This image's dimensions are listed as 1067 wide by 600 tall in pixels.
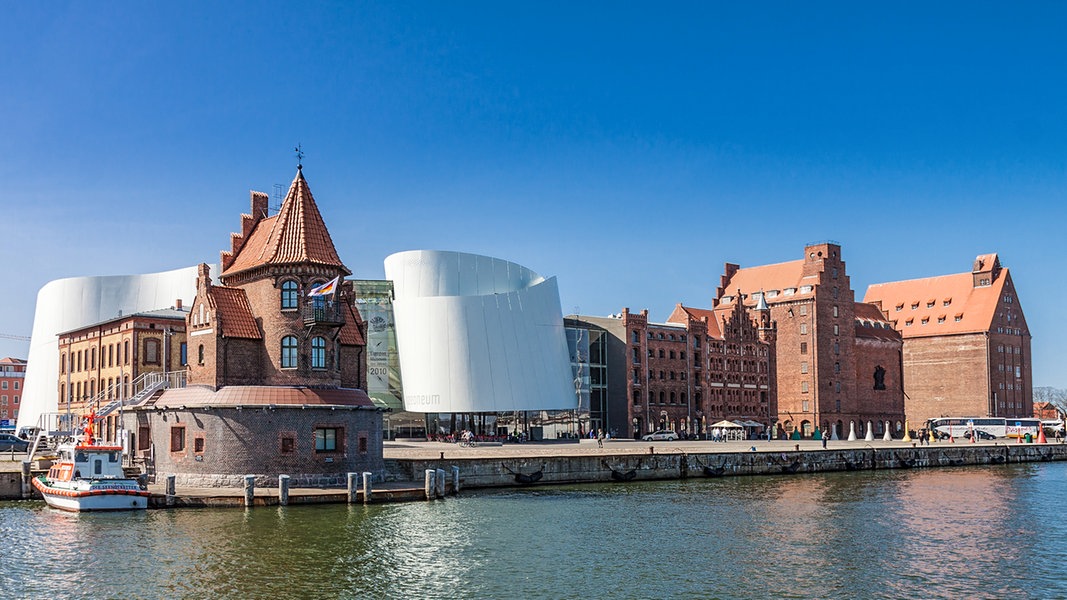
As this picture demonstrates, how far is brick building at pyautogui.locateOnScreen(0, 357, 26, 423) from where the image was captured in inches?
7215

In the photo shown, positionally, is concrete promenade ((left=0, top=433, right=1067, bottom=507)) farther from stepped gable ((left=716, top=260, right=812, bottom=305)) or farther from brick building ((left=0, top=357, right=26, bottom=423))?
Answer: brick building ((left=0, top=357, right=26, bottom=423))

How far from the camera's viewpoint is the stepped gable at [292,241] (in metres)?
53.2

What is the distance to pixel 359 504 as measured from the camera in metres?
48.4

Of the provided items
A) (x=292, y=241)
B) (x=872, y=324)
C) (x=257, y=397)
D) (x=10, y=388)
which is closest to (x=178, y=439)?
(x=257, y=397)

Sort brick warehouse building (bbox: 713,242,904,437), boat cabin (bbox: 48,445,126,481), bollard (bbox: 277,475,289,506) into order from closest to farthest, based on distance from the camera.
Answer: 1. bollard (bbox: 277,475,289,506)
2. boat cabin (bbox: 48,445,126,481)
3. brick warehouse building (bbox: 713,242,904,437)

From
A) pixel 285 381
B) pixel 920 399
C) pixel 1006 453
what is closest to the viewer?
pixel 285 381

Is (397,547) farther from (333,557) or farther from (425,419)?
(425,419)

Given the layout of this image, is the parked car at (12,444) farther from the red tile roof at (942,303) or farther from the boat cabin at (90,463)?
the red tile roof at (942,303)

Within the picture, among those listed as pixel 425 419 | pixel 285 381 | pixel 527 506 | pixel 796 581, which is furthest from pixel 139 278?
pixel 796 581

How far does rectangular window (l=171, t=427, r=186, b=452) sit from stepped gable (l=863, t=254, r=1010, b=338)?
381ft

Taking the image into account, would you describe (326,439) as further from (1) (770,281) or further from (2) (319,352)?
(1) (770,281)

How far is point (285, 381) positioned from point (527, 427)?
5122 cm

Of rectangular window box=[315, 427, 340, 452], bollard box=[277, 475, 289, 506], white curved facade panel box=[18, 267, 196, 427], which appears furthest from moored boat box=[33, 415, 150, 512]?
white curved facade panel box=[18, 267, 196, 427]

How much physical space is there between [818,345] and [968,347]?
1012 inches
